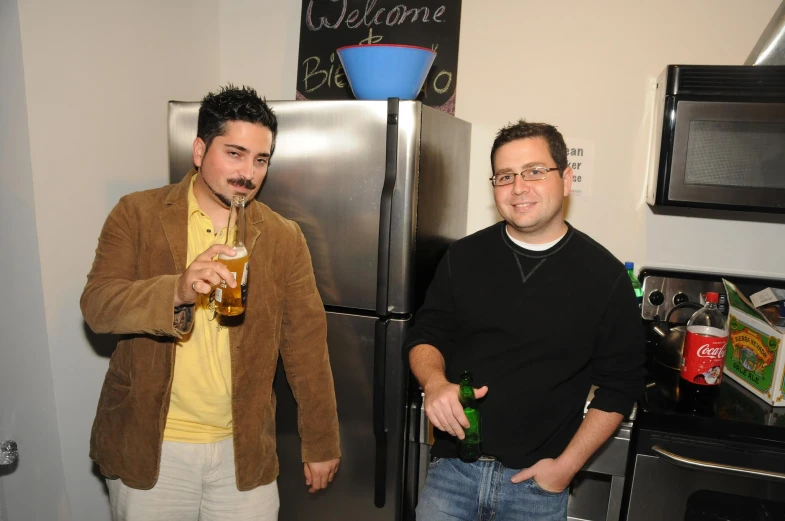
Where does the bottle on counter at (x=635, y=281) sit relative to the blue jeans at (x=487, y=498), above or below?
above

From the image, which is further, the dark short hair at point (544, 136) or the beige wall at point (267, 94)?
the beige wall at point (267, 94)

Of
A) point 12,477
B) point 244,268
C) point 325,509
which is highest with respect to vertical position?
point 244,268

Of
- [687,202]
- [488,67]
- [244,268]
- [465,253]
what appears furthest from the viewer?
[488,67]

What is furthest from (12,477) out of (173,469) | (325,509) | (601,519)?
(601,519)

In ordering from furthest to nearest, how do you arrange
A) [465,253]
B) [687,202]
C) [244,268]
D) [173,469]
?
1. [687,202]
2. [465,253]
3. [173,469]
4. [244,268]

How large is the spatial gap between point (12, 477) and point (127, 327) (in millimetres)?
771

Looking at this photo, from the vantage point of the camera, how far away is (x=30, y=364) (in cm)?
189

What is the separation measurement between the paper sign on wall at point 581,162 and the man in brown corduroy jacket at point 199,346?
3.92ft

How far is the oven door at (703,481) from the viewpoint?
1.74 metres

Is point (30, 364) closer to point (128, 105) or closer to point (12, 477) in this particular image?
point (12, 477)

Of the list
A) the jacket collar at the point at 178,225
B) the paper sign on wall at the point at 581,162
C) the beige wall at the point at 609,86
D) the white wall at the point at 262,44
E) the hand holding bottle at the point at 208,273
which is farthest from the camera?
the white wall at the point at 262,44

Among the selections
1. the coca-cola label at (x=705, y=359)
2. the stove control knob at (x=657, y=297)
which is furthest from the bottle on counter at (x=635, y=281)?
the coca-cola label at (x=705, y=359)

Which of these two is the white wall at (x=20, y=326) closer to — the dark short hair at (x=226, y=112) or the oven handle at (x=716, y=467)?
the dark short hair at (x=226, y=112)

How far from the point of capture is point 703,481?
1791 mm
